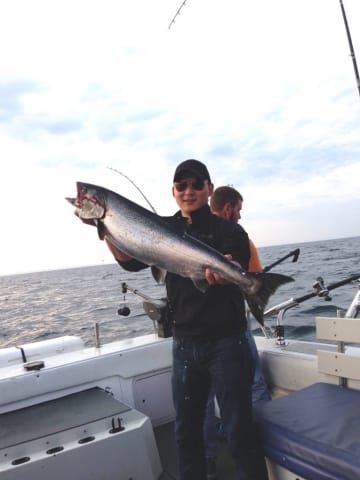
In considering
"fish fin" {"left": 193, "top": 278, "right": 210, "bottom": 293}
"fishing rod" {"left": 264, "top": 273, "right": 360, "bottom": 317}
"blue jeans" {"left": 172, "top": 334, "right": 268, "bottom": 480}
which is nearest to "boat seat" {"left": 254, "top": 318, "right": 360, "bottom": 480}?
"blue jeans" {"left": 172, "top": 334, "right": 268, "bottom": 480}

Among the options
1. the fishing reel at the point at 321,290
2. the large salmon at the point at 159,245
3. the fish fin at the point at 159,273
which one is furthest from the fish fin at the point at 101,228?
the fishing reel at the point at 321,290

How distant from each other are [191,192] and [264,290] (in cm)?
87

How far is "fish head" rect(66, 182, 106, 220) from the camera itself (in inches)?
111

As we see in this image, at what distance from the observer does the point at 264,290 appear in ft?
8.37

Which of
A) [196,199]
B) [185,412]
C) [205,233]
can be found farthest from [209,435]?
[196,199]

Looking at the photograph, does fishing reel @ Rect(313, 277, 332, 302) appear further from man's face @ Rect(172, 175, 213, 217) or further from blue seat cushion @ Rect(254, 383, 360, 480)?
man's face @ Rect(172, 175, 213, 217)

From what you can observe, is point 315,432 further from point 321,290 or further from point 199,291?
point 321,290

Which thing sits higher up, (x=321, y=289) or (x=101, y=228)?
(x=101, y=228)

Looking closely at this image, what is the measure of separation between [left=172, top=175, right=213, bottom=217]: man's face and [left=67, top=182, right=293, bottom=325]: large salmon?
0.86ft

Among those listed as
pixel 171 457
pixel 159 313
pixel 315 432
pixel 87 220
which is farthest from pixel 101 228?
pixel 171 457

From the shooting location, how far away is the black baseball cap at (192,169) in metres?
2.84

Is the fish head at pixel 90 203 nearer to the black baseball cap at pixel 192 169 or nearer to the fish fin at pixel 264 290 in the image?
the black baseball cap at pixel 192 169

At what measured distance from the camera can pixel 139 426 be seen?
3.31m

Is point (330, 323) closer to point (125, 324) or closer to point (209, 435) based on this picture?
point (209, 435)
